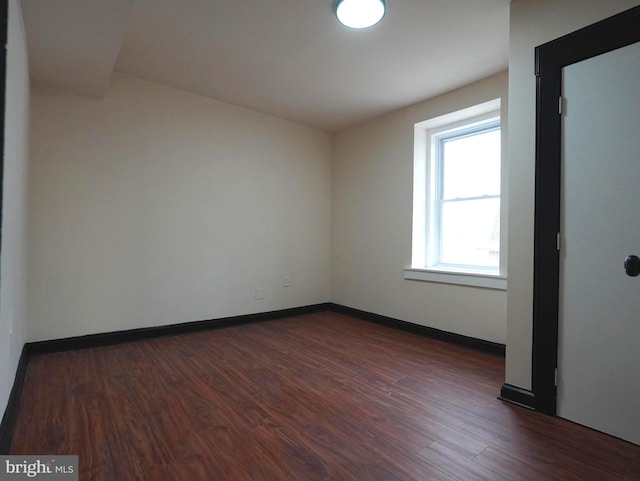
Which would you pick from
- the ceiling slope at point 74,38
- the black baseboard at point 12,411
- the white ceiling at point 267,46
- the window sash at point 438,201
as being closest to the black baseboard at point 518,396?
the window sash at point 438,201

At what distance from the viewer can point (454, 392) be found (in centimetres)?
221

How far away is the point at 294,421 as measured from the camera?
183cm

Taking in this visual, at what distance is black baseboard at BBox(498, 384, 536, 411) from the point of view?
1.98 m

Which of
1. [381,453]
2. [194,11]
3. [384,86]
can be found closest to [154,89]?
[194,11]

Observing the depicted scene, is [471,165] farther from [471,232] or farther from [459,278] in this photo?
[459,278]

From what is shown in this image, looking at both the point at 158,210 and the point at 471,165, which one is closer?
the point at 158,210

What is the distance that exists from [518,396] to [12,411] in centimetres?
292

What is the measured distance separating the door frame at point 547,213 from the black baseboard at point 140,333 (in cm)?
290

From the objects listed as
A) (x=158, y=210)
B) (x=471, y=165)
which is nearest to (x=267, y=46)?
(x=158, y=210)

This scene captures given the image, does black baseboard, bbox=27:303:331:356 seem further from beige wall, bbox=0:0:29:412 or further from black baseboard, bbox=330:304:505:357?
beige wall, bbox=0:0:29:412

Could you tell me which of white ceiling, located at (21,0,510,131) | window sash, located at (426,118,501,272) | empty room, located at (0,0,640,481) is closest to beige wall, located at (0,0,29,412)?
empty room, located at (0,0,640,481)

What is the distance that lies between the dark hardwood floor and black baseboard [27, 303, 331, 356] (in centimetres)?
10

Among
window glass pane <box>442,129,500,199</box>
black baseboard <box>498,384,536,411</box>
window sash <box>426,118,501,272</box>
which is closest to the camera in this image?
black baseboard <box>498,384,536,411</box>

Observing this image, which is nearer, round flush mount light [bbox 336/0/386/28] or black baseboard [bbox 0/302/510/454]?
black baseboard [bbox 0/302/510/454]
